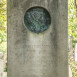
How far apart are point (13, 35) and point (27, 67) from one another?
98cm

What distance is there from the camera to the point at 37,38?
13.8 ft

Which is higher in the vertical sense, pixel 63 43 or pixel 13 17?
pixel 13 17

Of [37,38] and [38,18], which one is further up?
[38,18]

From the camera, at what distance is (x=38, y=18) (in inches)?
167

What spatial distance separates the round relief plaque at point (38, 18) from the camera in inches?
166

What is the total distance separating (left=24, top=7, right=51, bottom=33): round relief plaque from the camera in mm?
4219

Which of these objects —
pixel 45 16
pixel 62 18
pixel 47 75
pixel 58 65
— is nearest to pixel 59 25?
pixel 62 18

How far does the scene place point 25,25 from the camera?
14.0ft

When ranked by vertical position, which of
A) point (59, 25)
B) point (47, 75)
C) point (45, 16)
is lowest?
point (47, 75)

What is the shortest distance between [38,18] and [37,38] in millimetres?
566

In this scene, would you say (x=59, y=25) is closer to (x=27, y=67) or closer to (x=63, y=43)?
(x=63, y=43)

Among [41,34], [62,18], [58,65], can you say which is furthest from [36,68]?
[62,18]

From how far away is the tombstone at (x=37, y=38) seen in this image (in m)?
4.16

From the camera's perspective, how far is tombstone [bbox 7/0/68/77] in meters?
4.16
